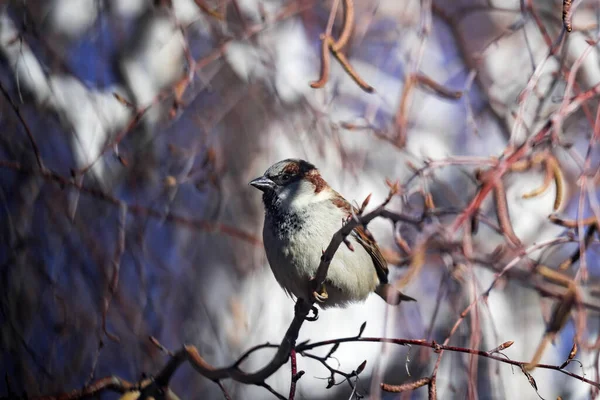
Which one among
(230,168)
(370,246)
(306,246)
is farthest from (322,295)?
(230,168)

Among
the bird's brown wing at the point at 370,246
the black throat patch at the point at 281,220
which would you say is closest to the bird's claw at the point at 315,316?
the black throat patch at the point at 281,220

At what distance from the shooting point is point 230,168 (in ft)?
10.7

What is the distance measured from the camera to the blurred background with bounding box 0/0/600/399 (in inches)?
102

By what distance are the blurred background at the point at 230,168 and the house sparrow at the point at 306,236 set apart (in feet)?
0.51

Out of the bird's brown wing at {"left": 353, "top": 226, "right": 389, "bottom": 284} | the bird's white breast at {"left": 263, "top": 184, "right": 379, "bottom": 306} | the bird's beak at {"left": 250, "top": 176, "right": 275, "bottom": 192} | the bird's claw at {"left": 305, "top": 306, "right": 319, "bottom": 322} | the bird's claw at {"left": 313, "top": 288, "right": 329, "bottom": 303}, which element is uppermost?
the bird's brown wing at {"left": 353, "top": 226, "right": 389, "bottom": 284}

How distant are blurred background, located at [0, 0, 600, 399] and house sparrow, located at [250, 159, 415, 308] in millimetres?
156

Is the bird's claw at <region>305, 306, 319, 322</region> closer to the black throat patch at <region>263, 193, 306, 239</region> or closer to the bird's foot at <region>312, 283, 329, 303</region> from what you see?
the bird's foot at <region>312, 283, 329, 303</region>

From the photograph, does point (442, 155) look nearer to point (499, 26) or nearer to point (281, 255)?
point (499, 26)

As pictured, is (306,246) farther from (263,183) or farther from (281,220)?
(263,183)

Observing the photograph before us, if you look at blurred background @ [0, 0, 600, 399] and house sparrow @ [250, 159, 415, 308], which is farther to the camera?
blurred background @ [0, 0, 600, 399]

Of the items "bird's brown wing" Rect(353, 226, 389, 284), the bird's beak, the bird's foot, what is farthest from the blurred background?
the bird's beak

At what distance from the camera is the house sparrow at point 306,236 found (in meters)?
2.20

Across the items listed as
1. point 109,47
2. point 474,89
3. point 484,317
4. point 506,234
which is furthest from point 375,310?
point 109,47

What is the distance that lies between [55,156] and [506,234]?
1.86 meters
